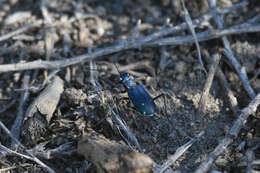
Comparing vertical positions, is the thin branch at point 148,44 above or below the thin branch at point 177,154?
above

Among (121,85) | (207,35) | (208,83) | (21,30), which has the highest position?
(21,30)

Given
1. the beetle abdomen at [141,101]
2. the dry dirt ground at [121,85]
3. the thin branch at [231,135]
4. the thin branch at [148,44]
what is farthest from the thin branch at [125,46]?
the thin branch at [231,135]

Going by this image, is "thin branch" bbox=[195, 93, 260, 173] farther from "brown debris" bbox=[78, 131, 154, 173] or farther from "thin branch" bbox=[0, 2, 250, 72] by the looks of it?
"thin branch" bbox=[0, 2, 250, 72]

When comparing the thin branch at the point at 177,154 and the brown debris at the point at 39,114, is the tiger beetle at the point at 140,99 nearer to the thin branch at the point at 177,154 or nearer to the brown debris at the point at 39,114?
the thin branch at the point at 177,154

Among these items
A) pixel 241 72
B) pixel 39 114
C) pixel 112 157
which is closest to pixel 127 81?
pixel 39 114

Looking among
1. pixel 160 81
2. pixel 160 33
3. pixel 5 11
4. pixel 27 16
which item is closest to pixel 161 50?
pixel 160 33

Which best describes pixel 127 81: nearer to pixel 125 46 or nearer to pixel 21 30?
pixel 125 46
